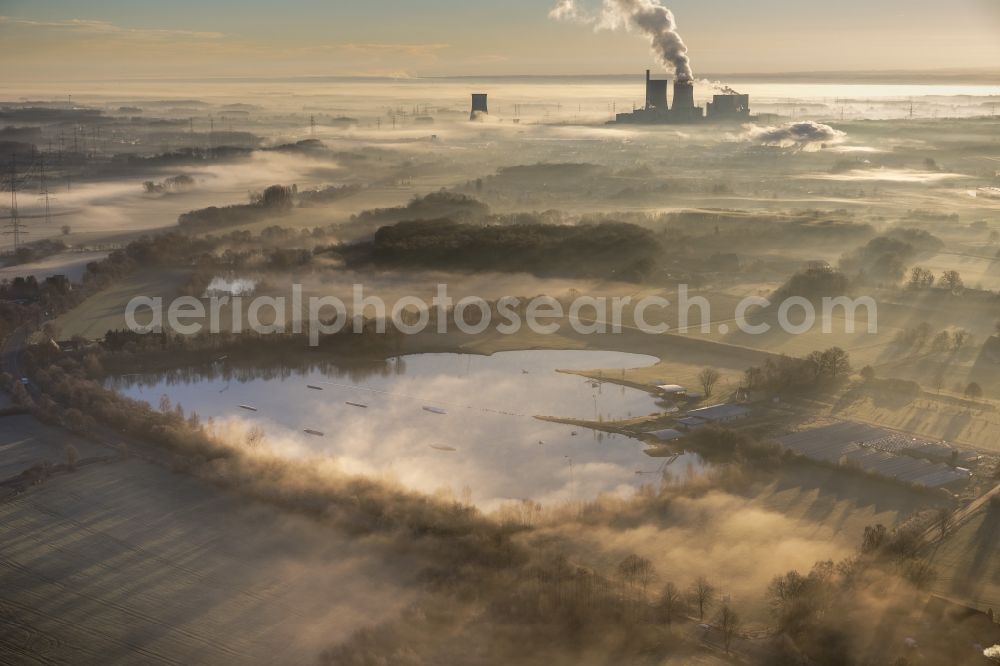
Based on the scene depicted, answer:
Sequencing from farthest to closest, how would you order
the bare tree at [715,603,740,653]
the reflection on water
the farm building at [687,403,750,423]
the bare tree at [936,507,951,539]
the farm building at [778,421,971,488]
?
the farm building at [687,403,750,423], the reflection on water, the farm building at [778,421,971,488], the bare tree at [936,507,951,539], the bare tree at [715,603,740,653]

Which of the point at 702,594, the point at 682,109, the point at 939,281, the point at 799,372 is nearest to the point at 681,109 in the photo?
the point at 682,109

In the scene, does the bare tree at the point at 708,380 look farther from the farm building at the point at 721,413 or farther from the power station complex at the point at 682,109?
Answer: the power station complex at the point at 682,109

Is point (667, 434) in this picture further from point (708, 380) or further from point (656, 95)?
point (656, 95)

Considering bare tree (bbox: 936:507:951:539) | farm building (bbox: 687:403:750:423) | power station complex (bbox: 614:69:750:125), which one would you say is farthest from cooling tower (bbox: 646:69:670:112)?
bare tree (bbox: 936:507:951:539)

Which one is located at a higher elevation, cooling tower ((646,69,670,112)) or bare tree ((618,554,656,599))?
cooling tower ((646,69,670,112))

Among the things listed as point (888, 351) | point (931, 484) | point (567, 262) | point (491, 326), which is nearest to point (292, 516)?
point (931, 484)

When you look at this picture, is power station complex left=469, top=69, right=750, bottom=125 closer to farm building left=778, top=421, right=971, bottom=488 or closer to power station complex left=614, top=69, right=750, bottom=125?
power station complex left=614, top=69, right=750, bottom=125

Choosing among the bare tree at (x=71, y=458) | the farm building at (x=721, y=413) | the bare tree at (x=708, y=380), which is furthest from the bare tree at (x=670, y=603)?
the bare tree at (x=71, y=458)
